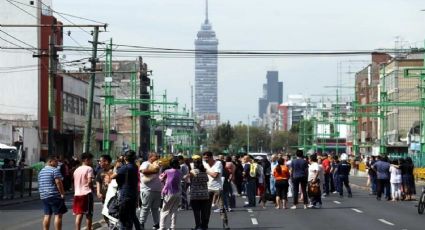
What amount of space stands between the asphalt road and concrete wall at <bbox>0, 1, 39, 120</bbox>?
143 feet

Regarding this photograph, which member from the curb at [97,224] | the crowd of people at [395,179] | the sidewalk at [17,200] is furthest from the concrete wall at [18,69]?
the curb at [97,224]

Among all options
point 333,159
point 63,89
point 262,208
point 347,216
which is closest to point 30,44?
point 63,89

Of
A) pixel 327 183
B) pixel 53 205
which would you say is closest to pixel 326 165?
pixel 327 183

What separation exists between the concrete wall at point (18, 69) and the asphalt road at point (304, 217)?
4368 centimetres

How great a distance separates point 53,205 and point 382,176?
2105 cm

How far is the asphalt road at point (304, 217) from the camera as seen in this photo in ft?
78.9

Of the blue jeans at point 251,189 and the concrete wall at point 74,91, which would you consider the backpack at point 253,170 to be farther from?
the concrete wall at point 74,91

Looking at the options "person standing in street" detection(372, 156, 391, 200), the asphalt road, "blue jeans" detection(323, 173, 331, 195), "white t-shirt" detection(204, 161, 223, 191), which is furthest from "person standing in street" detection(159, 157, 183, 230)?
"blue jeans" detection(323, 173, 331, 195)

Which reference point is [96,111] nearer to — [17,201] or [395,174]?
[17,201]

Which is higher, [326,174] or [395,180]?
[326,174]

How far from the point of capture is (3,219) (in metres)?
27.0

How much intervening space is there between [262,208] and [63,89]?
53664 millimetres

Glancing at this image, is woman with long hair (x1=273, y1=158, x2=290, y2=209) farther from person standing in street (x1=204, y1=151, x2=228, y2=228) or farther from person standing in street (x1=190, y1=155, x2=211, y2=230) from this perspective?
person standing in street (x1=190, y1=155, x2=211, y2=230)

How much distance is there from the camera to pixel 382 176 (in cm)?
3738
